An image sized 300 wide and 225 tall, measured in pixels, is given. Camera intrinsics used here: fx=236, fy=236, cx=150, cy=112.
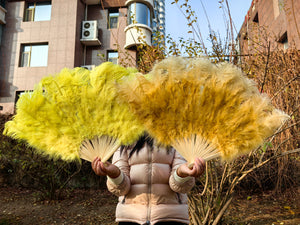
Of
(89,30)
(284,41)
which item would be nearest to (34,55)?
(89,30)

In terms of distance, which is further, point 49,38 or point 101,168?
point 49,38

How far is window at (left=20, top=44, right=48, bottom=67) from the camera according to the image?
42.6 feet

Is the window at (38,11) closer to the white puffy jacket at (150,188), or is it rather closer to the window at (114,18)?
the window at (114,18)

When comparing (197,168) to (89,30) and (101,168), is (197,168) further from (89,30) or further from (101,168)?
(89,30)

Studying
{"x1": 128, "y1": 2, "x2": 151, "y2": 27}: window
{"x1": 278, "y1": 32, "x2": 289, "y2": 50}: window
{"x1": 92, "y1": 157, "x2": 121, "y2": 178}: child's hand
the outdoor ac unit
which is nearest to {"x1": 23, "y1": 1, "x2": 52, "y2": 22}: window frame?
the outdoor ac unit

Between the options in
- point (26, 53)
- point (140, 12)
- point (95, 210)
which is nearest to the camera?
point (95, 210)

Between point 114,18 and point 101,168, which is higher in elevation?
point 114,18

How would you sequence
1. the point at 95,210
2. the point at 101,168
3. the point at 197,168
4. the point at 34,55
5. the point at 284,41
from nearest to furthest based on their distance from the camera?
the point at 197,168, the point at 101,168, the point at 95,210, the point at 284,41, the point at 34,55

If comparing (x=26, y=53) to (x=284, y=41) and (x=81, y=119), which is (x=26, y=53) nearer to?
(x=284, y=41)

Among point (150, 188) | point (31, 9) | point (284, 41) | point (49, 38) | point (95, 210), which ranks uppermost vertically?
point (31, 9)

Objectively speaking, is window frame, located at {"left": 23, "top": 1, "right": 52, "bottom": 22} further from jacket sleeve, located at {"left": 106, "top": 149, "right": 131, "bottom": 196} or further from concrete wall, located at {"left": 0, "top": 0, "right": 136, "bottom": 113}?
jacket sleeve, located at {"left": 106, "top": 149, "right": 131, "bottom": 196}

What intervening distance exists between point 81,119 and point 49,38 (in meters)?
13.2

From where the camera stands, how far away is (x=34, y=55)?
13.1 meters

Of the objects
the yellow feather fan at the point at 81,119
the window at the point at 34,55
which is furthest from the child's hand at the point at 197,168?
the window at the point at 34,55
